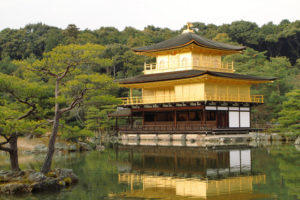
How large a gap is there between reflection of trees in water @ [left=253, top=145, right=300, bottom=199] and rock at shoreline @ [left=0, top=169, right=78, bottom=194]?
7.11 m

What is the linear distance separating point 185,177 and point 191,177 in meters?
0.24

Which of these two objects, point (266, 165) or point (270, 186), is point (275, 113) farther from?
point (270, 186)

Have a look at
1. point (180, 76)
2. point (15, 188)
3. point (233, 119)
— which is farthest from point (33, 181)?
point (233, 119)

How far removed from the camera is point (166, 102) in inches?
1619

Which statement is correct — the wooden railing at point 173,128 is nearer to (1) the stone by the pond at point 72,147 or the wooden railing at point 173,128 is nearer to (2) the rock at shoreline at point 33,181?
(1) the stone by the pond at point 72,147

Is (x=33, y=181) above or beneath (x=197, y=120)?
beneath

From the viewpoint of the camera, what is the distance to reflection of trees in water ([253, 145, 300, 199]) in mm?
14071

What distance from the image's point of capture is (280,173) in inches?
702

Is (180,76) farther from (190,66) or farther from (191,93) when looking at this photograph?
(190,66)

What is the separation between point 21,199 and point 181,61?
3241 cm

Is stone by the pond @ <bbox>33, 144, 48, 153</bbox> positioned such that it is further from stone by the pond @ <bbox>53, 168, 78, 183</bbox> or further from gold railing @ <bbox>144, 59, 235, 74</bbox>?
gold railing @ <bbox>144, 59, 235, 74</bbox>

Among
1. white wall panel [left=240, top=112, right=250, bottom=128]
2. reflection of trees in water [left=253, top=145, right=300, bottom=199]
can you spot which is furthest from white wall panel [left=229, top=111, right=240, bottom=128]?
reflection of trees in water [left=253, top=145, right=300, bottom=199]

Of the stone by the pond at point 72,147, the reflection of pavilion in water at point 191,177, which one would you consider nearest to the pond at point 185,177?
the reflection of pavilion in water at point 191,177

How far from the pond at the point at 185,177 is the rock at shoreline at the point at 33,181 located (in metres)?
0.55
